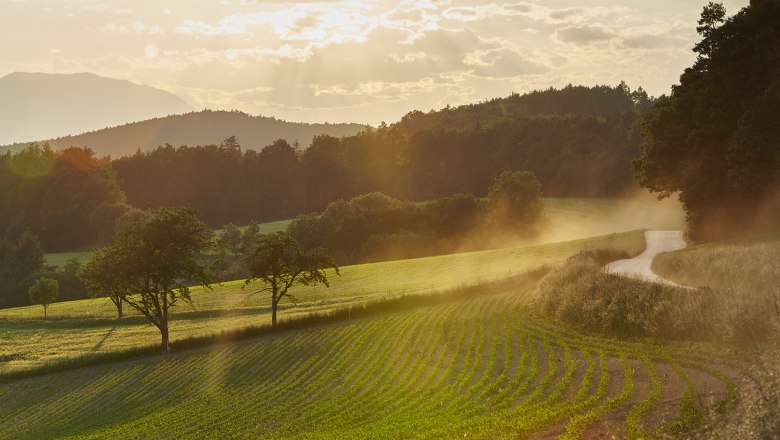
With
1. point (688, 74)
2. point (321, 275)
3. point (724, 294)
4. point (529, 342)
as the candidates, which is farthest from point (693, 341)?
point (688, 74)

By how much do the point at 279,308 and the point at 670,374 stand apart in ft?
145

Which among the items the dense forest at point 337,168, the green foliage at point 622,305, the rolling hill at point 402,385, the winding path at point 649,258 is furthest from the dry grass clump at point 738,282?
the dense forest at point 337,168

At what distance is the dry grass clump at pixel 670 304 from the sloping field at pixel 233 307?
→ 1636 centimetres

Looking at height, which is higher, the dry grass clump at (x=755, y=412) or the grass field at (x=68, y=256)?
the grass field at (x=68, y=256)

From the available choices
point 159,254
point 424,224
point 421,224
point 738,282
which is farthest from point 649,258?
point 421,224

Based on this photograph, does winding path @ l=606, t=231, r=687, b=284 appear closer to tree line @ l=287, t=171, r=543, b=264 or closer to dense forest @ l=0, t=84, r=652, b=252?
tree line @ l=287, t=171, r=543, b=264

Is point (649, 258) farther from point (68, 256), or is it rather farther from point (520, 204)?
point (68, 256)

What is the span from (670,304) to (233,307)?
4822 centimetres

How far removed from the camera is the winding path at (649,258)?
1550 inches

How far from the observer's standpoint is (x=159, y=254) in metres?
46.8

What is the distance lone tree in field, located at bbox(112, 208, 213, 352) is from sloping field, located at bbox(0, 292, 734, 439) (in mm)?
6261

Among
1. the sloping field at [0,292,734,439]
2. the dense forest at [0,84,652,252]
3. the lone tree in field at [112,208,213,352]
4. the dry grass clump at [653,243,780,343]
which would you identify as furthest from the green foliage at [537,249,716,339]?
the dense forest at [0,84,652,252]

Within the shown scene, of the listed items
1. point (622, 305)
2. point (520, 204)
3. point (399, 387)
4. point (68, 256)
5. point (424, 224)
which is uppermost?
point (520, 204)

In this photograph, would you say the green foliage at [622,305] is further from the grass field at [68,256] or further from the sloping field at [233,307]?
the grass field at [68,256]
